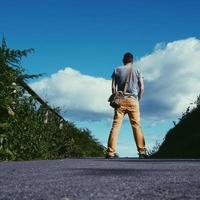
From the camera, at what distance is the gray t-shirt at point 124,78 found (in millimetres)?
12805

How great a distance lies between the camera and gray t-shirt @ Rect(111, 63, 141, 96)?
12.8 metres

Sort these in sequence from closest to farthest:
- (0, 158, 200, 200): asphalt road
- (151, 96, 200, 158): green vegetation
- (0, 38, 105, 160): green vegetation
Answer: (0, 158, 200, 200): asphalt road, (0, 38, 105, 160): green vegetation, (151, 96, 200, 158): green vegetation

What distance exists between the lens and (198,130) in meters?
20.0

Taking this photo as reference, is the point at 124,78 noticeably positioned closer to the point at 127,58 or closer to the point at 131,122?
the point at 127,58

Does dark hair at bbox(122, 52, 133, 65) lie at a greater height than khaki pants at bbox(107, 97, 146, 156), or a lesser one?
greater

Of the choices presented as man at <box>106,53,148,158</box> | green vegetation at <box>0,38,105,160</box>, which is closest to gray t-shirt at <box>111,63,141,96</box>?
man at <box>106,53,148,158</box>

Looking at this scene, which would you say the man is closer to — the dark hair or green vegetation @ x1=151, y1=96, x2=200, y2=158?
the dark hair

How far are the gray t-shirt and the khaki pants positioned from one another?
218 millimetres

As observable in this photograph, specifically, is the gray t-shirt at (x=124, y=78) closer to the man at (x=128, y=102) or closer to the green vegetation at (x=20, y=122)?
the man at (x=128, y=102)

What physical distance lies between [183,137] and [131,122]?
774 cm

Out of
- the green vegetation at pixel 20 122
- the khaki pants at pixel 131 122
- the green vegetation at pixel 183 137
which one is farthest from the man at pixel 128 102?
the green vegetation at pixel 183 137

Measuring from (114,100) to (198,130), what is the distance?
7.67m

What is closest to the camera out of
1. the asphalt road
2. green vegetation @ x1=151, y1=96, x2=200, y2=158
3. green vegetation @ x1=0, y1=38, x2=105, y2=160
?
the asphalt road

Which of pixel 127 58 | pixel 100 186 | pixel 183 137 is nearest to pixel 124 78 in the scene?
pixel 127 58
